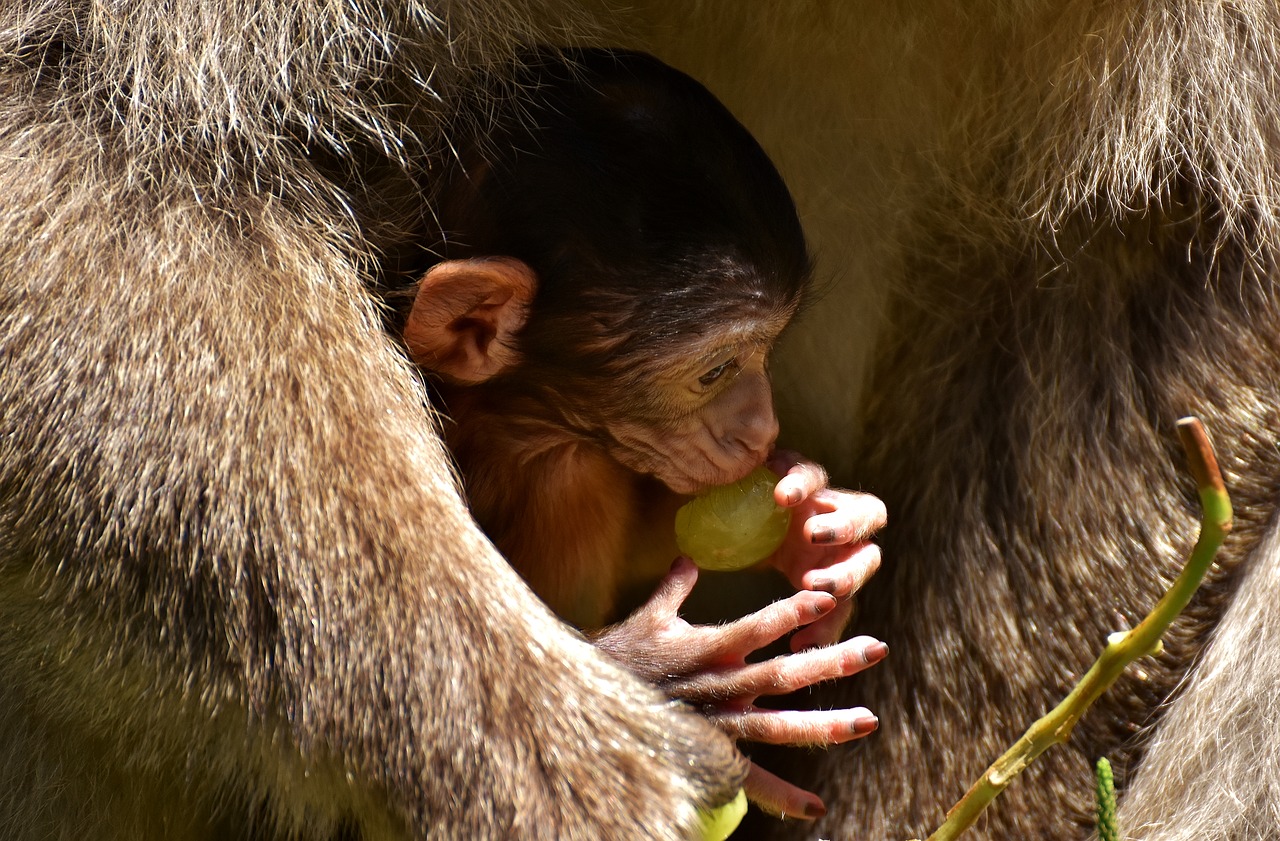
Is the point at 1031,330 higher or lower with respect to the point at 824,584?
higher

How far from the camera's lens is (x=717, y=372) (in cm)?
220

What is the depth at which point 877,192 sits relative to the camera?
2545 millimetres

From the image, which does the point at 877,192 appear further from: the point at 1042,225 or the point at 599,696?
the point at 599,696

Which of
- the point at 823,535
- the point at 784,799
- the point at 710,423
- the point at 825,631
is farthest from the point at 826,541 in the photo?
the point at 784,799

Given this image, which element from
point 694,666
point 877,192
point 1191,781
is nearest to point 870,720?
point 694,666

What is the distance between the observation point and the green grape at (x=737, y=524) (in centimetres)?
229

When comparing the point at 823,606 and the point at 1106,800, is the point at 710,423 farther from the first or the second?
the point at 1106,800

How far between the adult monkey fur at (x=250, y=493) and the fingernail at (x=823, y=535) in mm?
398

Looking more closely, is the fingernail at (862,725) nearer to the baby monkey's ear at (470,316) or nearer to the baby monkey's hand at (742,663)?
the baby monkey's hand at (742,663)

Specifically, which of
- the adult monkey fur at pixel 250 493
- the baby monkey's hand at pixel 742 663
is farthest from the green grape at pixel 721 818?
the baby monkey's hand at pixel 742 663

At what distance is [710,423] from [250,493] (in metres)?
0.76

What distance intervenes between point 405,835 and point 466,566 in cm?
33

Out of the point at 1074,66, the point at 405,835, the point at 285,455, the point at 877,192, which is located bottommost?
the point at 405,835

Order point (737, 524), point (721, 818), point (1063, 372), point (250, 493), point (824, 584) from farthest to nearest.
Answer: point (1063, 372), point (737, 524), point (824, 584), point (721, 818), point (250, 493)
